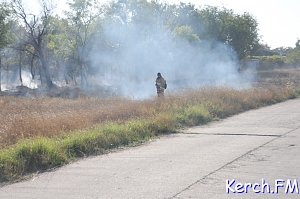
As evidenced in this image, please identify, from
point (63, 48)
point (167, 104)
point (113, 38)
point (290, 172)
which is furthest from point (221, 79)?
point (290, 172)

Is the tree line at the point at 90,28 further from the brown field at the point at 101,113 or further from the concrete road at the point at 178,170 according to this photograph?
the concrete road at the point at 178,170

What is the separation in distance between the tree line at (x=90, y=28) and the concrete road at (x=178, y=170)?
2535 centimetres

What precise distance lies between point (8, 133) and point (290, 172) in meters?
6.28

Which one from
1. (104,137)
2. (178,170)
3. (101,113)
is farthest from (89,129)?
(178,170)

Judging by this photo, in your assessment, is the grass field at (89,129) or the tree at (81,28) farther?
the tree at (81,28)

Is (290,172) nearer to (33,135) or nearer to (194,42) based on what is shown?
(33,135)

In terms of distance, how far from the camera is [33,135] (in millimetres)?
9992

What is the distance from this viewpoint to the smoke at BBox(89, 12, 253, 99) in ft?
113

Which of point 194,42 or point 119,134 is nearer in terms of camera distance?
point 119,134

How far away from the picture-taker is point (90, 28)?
38594 millimetres

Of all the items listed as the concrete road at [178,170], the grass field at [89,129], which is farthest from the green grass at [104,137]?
the concrete road at [178,170]

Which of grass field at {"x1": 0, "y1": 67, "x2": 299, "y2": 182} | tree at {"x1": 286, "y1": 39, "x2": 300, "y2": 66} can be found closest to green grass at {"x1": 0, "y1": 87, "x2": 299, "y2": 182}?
grass field at {"x1": 0, "y1": 67, "x2": 299, "y2": 182}

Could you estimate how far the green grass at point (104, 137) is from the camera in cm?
810

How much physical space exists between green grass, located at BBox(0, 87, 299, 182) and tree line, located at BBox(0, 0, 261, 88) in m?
18.8
